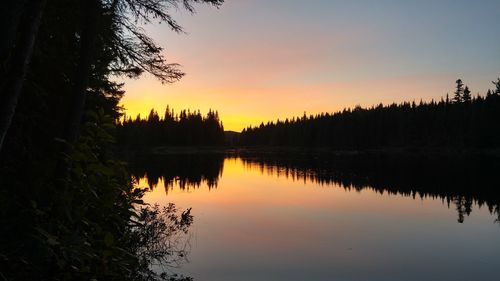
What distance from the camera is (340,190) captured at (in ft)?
106

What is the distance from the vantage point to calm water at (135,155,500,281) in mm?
12867

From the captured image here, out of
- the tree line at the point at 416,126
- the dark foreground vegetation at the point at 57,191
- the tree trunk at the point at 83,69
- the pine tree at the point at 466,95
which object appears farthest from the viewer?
the pine tree at the point at 466,95

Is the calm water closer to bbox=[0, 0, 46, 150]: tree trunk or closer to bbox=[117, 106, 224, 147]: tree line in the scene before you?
bbox=[0, 0, 46, 150]: tree trunk

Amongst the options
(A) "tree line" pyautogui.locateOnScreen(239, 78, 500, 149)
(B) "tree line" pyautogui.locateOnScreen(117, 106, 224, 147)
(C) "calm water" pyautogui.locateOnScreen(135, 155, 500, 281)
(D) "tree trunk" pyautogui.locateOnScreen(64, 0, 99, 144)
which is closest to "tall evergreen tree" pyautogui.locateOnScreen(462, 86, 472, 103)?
(A) "tree line" pyautogui.locateOnScreen(239, 78, 500, 149)

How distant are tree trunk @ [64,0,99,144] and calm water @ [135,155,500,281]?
6546 mm

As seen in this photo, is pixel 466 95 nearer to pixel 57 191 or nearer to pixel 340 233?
pixel 340 233

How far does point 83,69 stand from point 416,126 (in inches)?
4120

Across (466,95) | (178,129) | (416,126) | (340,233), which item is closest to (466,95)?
(466,95)

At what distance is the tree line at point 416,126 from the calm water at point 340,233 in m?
59.8

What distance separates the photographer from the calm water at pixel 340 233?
12867 mm

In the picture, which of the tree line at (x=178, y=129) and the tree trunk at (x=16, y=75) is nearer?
the tree trunk at (x=16, y=75)

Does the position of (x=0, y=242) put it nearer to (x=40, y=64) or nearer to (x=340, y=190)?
(x=40, y=64)

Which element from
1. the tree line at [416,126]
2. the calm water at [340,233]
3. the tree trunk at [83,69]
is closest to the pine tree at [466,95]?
the tree line at [416,126]

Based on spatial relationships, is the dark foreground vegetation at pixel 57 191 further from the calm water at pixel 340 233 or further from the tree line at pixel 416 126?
the tree line at pixel 416 126
